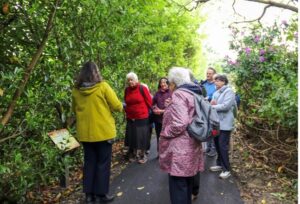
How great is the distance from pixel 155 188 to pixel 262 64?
13.9 feet

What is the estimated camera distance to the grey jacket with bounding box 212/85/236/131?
5.77m

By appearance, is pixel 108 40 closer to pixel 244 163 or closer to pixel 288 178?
pixel 244 163

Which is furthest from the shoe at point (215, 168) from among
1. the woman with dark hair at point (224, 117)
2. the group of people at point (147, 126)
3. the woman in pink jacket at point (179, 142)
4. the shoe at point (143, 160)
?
the woman in pink jacket at point (179, 142)

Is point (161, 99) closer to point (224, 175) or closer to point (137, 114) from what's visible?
point (137, 114)

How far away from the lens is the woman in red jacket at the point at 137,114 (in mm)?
6739

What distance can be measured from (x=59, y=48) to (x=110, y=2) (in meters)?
1.36

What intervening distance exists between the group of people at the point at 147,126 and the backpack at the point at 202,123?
0.06 meters

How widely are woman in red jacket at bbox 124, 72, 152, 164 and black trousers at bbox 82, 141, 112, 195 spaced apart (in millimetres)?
1854

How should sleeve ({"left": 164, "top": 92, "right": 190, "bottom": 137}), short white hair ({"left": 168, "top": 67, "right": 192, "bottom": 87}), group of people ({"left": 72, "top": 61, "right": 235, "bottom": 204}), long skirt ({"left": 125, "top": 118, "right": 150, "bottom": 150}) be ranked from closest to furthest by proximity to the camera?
sleeve ({"left": 164, "top": 92, "right": 190, "bottom": 137}) → group of people ({"left": 72, "top": 61, "right": 235, "bottom": 204}) → short white hair ({"left": 168, "top": 67, "right": 192, "bottom": 87}) → long skirt ({"left": 125, "top": 118, "right": 150, "bottom": 150})

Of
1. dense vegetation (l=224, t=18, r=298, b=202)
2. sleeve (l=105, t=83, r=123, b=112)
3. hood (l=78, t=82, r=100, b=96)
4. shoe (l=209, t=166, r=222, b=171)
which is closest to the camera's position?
hood (l=78, t=82, r=100, b=96)

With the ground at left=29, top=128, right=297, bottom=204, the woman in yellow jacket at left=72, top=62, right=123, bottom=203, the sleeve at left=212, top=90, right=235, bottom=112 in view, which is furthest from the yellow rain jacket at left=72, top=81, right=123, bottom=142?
the sleeve at left=212, top=90, right=235, bottom=112

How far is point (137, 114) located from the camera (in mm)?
6891

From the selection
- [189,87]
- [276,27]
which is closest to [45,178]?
[189,87]

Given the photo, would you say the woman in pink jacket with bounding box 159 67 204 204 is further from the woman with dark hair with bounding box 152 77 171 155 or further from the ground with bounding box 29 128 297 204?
the woman with dark hair with bounding box 152 77 171 155
